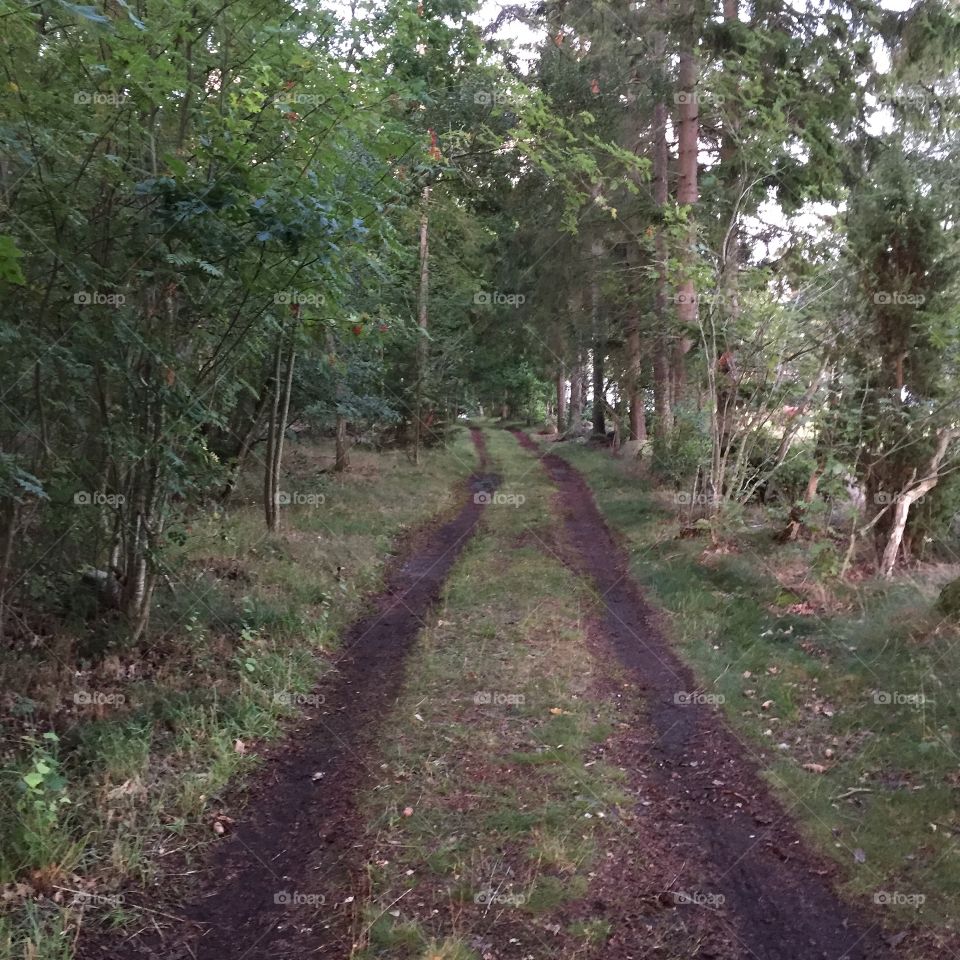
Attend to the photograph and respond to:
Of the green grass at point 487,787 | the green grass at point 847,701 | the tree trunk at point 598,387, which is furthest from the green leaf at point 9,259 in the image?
the tree trunk at point 598,387

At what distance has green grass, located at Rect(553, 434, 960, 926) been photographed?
4.49 meters

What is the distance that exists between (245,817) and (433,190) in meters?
14.5

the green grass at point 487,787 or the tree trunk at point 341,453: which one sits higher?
the tree trunk at point 341,453

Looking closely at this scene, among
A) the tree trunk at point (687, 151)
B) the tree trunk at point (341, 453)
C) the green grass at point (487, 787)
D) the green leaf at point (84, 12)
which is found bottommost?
the green grass at point (487, 787)

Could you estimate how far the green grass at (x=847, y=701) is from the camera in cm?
449

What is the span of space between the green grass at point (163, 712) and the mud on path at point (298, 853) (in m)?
0.26

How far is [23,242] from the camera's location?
16.8ft

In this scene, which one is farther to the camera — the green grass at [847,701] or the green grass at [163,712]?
the green grass at [847,701]

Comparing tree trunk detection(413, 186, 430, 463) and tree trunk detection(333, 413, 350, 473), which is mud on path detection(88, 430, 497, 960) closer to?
tree trunk detection(333, 413, 350, 473)

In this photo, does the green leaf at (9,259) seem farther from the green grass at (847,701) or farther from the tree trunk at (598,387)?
the tree trunk at (598,387)

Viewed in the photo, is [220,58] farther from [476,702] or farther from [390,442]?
[390,442]

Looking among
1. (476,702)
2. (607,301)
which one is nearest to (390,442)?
(607,301)

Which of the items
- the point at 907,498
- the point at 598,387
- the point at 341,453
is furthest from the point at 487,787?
the point at 598,387

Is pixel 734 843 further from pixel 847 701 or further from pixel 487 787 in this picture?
pixel 847 701
